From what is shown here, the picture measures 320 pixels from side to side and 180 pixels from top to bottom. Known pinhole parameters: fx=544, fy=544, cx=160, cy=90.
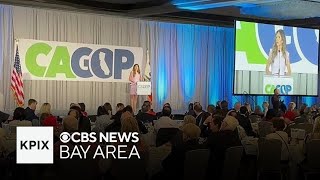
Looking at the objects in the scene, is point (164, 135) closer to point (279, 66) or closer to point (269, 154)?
point (269, 154)

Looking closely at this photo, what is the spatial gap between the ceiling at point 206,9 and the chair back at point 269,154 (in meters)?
7.74

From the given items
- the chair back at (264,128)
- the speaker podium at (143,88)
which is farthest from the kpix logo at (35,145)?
the speaker podium at (143,88)

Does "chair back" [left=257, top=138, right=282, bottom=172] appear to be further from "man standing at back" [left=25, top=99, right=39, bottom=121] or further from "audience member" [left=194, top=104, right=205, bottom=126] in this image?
"man standing at back" [left=25, top=99, right=39, bottom=121]

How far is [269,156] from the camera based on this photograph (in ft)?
24.1

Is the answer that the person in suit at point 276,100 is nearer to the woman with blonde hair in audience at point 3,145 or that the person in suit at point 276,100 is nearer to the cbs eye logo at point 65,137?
the woman with blonde hair in audience at point 3,145

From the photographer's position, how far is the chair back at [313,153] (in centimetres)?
737

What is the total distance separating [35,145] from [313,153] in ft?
12.5

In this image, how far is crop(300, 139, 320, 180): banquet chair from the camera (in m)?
7.38

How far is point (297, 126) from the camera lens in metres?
9.67

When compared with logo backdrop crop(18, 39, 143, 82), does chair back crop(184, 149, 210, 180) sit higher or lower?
lower

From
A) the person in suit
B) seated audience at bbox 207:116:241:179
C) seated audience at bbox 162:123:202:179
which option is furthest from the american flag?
seated audience at bbox 162:123:202:179

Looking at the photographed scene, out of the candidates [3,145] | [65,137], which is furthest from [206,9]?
[65,137]

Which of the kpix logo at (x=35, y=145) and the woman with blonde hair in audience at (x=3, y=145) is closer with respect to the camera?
the kpix logo at (x=35, y=145)

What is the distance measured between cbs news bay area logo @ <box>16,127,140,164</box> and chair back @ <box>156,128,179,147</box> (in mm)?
2736
